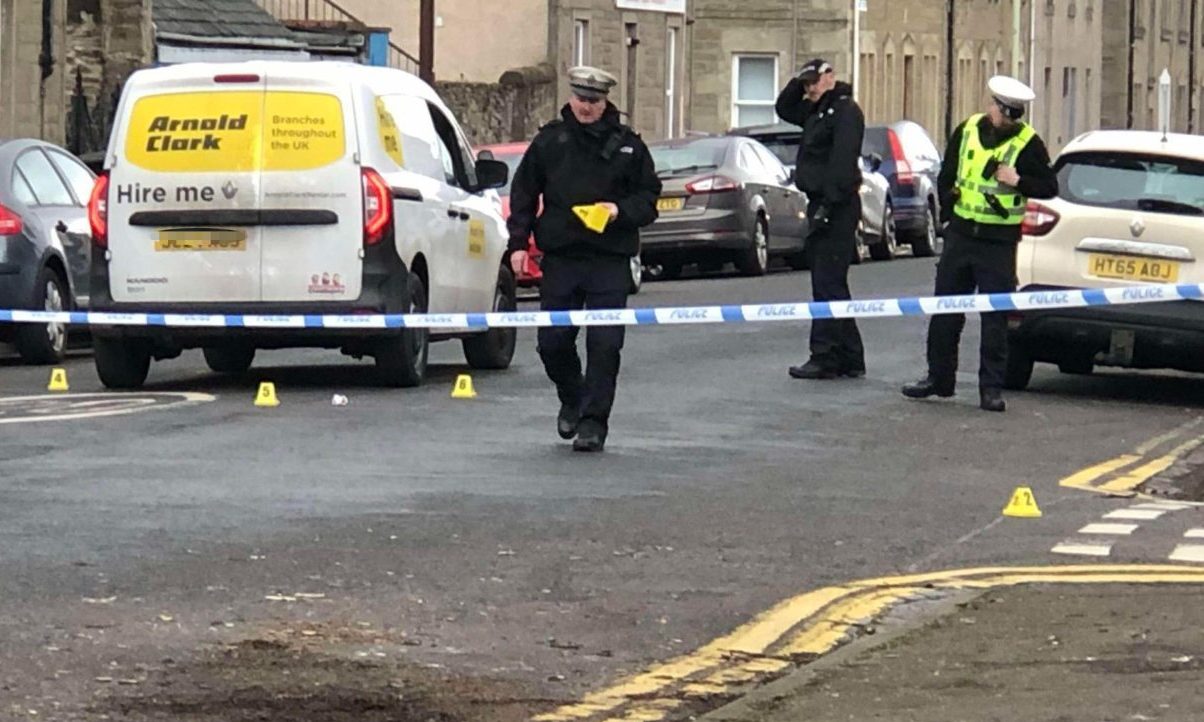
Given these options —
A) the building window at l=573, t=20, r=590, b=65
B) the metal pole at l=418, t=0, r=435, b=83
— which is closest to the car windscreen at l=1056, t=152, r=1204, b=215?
the metal pole at l=418, t=0, r=435, b=83

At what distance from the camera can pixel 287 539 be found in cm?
1066

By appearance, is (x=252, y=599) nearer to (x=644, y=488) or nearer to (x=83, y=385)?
(x=644, y=488)

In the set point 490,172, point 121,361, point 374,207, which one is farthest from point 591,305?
point 490,172

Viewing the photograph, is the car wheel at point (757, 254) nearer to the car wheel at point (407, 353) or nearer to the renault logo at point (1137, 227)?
the renault logo at point (1137, 227)

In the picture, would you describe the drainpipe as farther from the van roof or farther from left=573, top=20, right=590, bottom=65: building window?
the van roof

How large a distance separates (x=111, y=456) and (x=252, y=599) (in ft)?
13.4

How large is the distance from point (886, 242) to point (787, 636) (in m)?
30.2

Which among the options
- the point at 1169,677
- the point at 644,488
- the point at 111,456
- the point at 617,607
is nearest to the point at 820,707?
the point at 1169,677

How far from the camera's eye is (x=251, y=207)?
16.4 meters

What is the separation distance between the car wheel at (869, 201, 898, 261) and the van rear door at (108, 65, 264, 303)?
2298cm

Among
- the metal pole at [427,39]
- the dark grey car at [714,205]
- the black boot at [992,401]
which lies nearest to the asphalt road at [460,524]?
the black boot at [992,401]

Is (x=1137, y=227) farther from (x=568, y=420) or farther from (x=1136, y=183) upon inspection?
(x=568, y=420)

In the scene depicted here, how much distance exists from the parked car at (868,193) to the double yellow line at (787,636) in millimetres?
27199

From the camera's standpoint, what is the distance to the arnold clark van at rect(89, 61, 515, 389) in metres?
16.4
